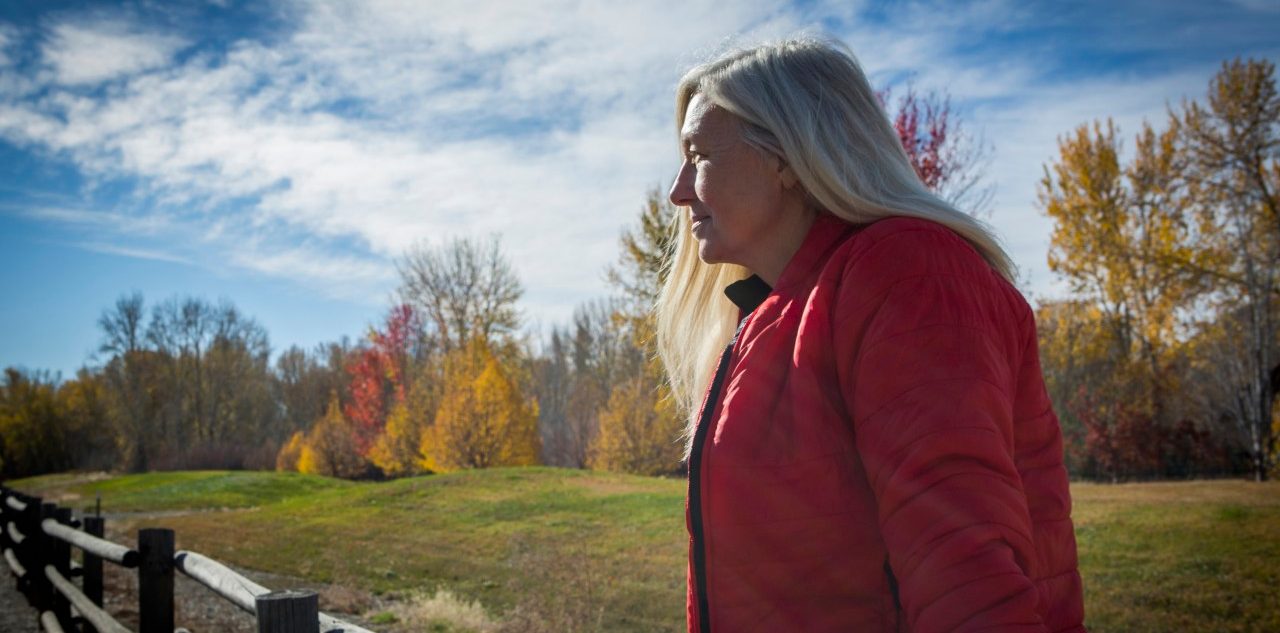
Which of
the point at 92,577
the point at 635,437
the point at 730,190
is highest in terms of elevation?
the point at 730,190

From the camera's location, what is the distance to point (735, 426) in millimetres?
1315

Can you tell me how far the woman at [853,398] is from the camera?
3.60 ft

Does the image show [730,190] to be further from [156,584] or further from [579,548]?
[579,548]

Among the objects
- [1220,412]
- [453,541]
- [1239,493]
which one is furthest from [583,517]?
[1220,412]

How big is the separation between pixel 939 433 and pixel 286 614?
7.56 feet

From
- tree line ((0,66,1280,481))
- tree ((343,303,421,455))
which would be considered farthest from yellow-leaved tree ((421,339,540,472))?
tree ((343,303,421,455))

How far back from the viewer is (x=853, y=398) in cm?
122

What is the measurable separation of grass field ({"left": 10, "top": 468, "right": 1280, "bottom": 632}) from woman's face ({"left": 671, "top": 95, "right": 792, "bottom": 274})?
5.98 metres

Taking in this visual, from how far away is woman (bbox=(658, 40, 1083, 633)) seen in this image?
3.60ft

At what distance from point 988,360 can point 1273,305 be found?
24.7 metres

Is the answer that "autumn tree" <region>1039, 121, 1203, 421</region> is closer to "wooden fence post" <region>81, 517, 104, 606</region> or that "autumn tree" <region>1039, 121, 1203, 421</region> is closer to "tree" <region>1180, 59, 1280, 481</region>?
"tree" <region>1180, 59, 1280, 481</region>

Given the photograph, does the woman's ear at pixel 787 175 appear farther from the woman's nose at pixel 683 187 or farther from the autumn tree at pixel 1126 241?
the autumn tree at pixel 1126 241

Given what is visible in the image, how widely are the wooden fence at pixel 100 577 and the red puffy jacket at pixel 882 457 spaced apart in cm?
181

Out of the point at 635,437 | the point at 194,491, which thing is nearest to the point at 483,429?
the point at 635,437
